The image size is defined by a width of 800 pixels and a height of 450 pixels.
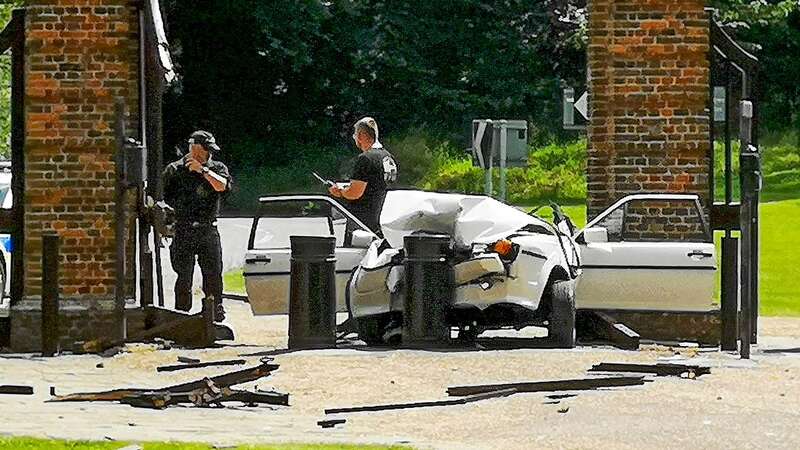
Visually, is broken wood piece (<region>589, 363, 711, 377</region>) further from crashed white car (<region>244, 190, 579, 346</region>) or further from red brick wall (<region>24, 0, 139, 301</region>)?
red brick wall (<region>24, 0, 139, 301</region>)

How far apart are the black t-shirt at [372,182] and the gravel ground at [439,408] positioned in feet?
5.48

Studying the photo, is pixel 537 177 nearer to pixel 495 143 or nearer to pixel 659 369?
pixel 495 143

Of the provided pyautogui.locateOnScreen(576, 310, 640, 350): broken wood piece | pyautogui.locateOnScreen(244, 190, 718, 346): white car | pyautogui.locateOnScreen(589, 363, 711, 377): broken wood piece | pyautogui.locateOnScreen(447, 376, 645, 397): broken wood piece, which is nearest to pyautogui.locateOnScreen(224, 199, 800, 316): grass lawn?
pyautogui.locateOnScreen(244, 190, 718, 346): white car

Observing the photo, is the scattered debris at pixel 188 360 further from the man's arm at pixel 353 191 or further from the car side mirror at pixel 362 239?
the man's arm at pixel 353 191

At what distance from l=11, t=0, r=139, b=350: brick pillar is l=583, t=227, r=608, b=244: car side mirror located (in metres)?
3.72

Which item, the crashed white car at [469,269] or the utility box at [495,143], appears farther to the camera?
the utility box at [495,143]

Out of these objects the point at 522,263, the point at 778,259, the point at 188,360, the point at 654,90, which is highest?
the point at 654,90

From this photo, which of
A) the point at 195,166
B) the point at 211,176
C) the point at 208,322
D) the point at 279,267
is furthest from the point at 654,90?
the point at 208,322

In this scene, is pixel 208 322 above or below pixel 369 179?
below

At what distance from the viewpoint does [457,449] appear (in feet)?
34.2

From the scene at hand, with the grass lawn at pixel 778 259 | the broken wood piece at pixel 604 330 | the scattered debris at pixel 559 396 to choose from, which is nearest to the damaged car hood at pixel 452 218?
the broken wood piece at pixel 604 330

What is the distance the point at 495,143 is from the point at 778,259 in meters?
8.39

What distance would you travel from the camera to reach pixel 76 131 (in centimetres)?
1722

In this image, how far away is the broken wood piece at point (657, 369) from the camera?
1433cm
